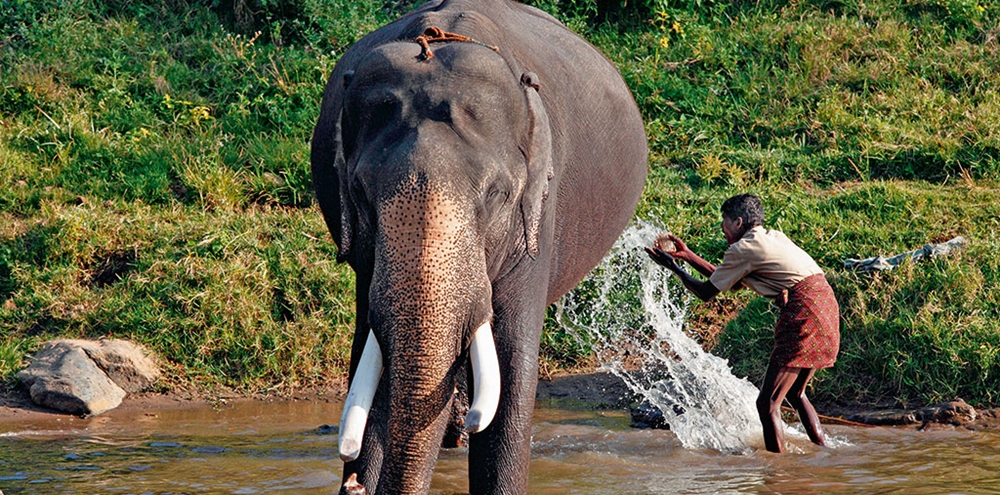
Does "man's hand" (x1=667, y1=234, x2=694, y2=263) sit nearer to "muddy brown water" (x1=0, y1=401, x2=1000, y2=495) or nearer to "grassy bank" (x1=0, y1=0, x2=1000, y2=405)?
"muddy brown water" (x1=0, y1=401, x2=1000, y2=495)

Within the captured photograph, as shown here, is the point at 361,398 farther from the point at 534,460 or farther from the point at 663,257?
the point at 663,257

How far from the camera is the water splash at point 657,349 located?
6.19 metres

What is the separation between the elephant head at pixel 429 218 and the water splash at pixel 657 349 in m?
2.40

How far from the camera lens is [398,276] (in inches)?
132

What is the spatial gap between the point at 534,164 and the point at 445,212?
60 centimetres

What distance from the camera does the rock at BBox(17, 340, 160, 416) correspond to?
21.2ft

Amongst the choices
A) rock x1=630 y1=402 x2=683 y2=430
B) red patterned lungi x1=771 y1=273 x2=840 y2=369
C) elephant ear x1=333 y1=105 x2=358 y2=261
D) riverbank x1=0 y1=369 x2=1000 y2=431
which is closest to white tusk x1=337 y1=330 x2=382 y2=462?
elephant ear x1=333 y1=105 x2=358 y2=261

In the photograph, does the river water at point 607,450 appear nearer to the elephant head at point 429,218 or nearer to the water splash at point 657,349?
the water splash at point 657,349

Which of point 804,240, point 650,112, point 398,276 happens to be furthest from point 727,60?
point 398,276

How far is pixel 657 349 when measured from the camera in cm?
705

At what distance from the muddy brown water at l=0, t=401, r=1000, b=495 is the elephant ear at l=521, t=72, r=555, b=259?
1.52 meters

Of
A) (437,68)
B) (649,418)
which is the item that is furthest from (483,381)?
(649,418)

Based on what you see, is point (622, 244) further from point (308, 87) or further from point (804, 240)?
point (308, 87)

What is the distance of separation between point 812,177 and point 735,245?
3434 millimetres
